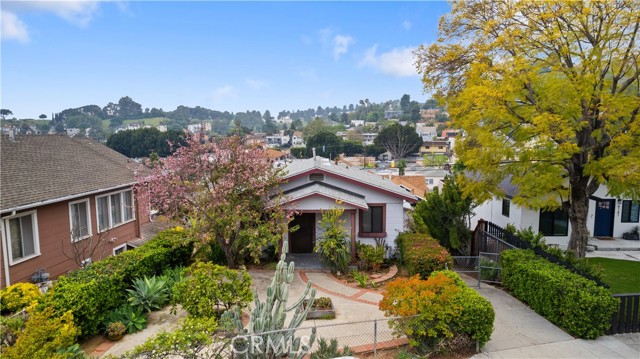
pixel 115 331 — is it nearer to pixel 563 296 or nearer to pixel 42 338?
pixel 42 338

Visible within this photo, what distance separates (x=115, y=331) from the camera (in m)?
9.02

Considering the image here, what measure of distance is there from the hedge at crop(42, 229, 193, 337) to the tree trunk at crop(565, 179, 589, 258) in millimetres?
14184

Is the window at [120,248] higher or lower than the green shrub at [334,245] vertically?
lower

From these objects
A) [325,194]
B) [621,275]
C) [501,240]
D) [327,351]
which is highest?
[325,194]

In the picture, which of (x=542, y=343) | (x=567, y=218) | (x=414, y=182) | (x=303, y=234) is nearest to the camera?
(x=542, y=343)

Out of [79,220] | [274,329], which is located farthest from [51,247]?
[274,329]

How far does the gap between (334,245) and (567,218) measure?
13.1 m

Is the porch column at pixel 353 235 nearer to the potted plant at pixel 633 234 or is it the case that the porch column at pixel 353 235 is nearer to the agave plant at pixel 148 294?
the agave plant at pixel 148 294

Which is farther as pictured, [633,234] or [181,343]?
[633,234]

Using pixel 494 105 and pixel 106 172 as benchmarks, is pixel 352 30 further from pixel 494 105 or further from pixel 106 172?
pixel 106 172

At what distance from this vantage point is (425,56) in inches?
579

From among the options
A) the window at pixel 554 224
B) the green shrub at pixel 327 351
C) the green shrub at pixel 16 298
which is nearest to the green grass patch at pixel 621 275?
the window at pixel 554 224

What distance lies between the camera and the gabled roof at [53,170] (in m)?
12.7

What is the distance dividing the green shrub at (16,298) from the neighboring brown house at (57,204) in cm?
286
